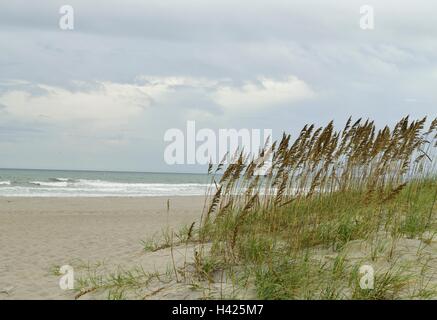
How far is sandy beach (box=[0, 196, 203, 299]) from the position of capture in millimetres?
6305

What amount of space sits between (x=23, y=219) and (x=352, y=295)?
12865 millimetres

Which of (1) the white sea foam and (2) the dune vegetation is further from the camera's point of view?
(1) the white sea foam

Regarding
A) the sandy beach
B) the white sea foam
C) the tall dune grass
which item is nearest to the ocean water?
the white sea foam

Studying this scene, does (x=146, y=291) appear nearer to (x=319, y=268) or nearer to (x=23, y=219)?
(x=319, y=268)

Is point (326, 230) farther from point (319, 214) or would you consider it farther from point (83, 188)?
point (83, 188)

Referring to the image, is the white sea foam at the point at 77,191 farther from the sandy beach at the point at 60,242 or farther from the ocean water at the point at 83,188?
the sandy beach at the point at 60,242

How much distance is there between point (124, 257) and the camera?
7668 mm

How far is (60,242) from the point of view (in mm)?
10250

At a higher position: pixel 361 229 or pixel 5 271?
pixel 361 229

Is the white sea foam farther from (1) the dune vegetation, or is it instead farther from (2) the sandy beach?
(1) the dune vegetation

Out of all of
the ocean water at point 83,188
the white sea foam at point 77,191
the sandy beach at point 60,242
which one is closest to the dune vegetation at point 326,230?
the sandy beach at point 60,242

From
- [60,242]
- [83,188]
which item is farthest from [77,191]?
[60,242]

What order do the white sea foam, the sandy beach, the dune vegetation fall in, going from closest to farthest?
the dune vegetation < the sandy beach < the white sea foam
